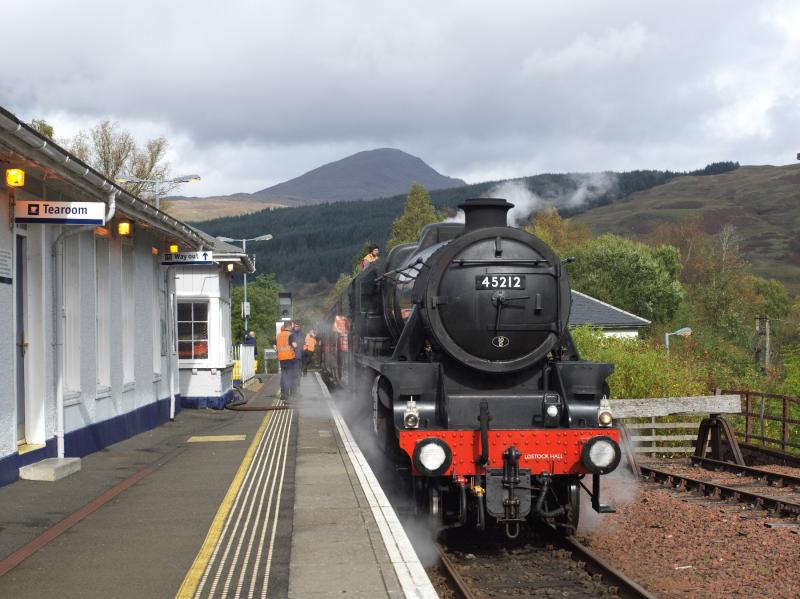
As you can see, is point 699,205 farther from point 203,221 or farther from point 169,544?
point 169,544

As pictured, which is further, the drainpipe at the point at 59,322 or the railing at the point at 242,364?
the railing at the point at 242,364

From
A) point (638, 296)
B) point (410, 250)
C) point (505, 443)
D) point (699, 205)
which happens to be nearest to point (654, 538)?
point (505, 443)

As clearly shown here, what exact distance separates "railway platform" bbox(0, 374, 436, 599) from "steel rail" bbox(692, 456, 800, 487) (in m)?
5.59

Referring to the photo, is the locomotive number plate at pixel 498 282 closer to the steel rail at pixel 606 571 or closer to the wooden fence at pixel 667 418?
the steel rail at pixel 606 571

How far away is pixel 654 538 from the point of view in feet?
28.7

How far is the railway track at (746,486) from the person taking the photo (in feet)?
32.9

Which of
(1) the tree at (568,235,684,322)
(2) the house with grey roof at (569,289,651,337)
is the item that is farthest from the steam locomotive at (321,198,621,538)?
(1) the tree at (568,235,684,322)

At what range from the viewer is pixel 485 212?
351 inches

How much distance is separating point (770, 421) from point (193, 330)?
13.3 m

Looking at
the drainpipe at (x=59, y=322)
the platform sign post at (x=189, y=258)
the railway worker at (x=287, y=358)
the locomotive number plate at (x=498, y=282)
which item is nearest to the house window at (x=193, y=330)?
the railway worker at (x=287, y=358)

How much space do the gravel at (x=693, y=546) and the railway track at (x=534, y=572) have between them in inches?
12.6

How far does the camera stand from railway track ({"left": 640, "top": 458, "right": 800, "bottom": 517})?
10016 mm

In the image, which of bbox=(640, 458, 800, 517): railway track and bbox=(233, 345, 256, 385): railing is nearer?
bbox=(640, 458, 800, 517): railway track

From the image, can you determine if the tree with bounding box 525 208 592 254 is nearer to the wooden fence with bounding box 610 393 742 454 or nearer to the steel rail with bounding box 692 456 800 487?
the wooden fence with bounding box 610 393 742 454
